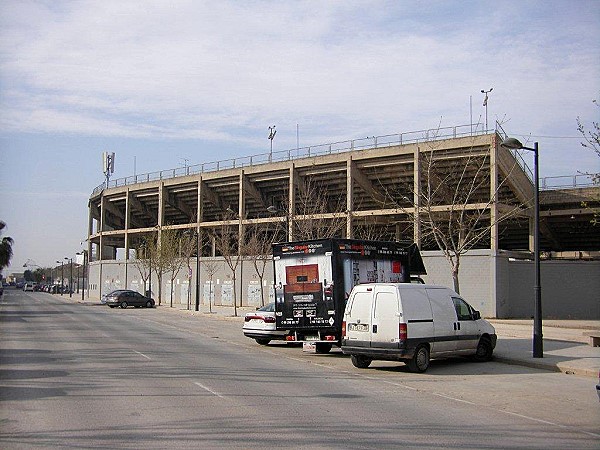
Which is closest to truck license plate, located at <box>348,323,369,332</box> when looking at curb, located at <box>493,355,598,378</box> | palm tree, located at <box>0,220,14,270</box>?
curb, located at <box>493,355,598,378</box>

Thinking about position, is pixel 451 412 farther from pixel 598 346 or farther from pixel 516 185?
pixel 516 185

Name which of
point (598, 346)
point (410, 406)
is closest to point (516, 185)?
point (598, 346)

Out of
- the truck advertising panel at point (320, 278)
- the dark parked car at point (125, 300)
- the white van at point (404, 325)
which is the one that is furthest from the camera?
the dark parked car at point (125, 300)

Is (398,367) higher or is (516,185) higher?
A: (516,185)

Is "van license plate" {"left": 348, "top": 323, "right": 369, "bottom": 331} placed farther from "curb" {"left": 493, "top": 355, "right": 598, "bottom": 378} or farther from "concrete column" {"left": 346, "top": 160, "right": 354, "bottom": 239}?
"concrete column" {"left": 346, "top": 160, "right": 354, "bottom": 239}

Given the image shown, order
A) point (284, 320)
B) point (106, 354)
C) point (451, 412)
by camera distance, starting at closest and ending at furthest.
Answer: point (451, 412) < point (106, 354) < point (284, 320)

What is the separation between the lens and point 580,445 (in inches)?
350

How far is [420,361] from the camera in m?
16.3

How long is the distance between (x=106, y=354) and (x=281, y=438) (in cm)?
1158

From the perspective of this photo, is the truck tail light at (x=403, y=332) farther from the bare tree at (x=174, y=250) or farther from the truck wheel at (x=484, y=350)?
the bare tree at (x=174, y=250)

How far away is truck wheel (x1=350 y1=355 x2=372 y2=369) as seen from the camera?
1719cm

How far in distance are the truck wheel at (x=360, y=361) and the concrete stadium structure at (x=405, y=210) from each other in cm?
1384

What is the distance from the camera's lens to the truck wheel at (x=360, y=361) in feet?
56.4

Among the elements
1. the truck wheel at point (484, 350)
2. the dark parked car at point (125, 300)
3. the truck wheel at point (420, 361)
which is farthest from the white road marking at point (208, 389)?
the dark parked car at point (125, 300)
